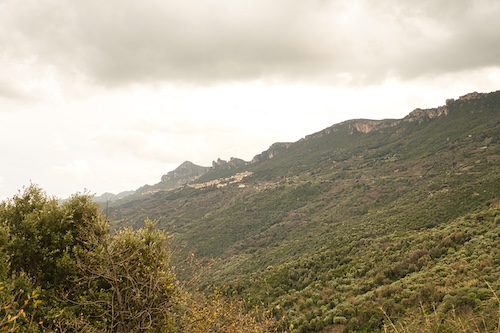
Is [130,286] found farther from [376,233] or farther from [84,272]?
[376,233]

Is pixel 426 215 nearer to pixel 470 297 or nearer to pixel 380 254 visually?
pixel 380 254

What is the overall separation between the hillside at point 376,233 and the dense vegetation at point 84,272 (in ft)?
5.40

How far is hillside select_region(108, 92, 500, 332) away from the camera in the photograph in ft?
86.3

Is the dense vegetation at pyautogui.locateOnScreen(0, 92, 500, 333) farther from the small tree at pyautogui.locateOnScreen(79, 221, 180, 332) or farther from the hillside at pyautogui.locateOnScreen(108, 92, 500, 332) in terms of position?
the hillside at pyautogui.locateOnScreen(108, 92, 500, 332)

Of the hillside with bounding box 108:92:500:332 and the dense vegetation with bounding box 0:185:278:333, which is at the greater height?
the dense vegetation with bounding box 0:185:278:333

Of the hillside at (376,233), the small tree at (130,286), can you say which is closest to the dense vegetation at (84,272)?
the small tree at (130,286)

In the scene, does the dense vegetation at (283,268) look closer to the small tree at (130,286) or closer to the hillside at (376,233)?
the small tree at (130,286)

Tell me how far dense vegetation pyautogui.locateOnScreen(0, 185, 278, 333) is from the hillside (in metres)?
1.65

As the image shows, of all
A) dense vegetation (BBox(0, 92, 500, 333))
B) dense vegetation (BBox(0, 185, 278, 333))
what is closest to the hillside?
dense vegetation (BBox(0, 92, 500, 333))

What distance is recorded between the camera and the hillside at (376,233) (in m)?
26.3

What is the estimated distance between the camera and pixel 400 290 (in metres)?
28.8

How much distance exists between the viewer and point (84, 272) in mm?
11594

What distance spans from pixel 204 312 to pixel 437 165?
5015 inches

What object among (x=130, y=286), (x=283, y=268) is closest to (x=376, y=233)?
(x=283, y=268)
